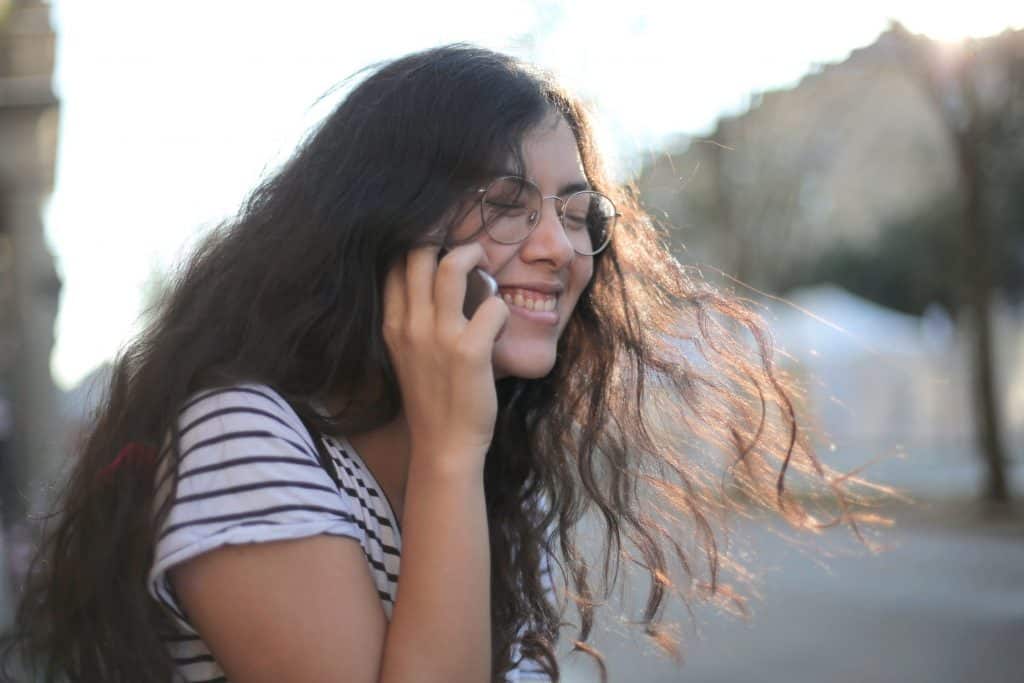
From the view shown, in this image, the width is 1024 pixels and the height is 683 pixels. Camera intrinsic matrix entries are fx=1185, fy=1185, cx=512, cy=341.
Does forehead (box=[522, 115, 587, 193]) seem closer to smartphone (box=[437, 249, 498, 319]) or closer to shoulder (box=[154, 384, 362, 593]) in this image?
smartphone (box=[437, 249, 498, 319])

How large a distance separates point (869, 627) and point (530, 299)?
20.0ft

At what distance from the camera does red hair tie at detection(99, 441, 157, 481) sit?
1812 millimetres

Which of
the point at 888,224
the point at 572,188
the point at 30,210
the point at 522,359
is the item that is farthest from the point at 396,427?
the point at 888,224

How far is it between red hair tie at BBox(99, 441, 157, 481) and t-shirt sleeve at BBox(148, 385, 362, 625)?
4 cm

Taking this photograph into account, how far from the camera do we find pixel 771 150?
67.4ft

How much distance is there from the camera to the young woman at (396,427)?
170 centimetres

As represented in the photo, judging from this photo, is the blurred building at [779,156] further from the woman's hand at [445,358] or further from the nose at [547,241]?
the woman's hand at [445,358]

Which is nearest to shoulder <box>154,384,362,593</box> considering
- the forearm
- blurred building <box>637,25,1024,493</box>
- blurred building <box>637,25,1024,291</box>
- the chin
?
the forearm

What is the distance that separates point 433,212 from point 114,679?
3.06 ft

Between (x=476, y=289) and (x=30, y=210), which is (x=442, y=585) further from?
(x=30, y=210)

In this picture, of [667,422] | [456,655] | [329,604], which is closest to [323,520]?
[329,604]

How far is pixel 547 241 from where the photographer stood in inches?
87.2

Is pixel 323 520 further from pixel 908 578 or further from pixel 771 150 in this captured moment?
pixel 771 150

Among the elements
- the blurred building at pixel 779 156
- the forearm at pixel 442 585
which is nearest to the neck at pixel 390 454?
the forearm at pixel 442 585
